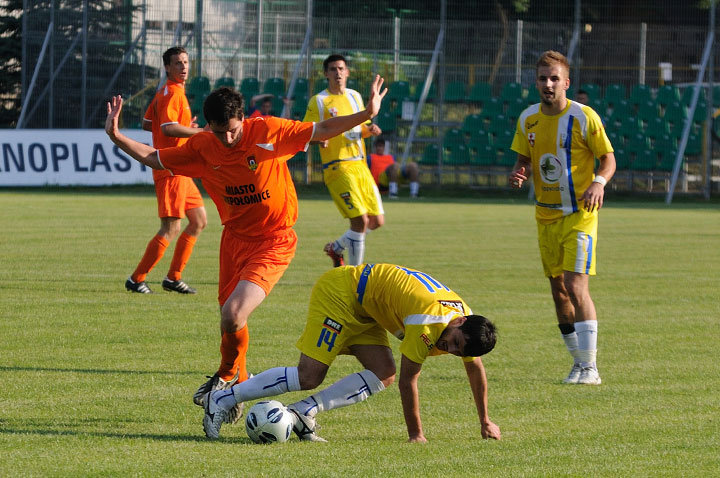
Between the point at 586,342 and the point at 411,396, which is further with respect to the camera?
the point at 586,342

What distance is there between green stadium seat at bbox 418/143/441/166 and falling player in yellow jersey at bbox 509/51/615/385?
2328 centimetres

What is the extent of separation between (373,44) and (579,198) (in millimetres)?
24261

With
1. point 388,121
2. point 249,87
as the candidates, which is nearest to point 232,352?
point 249,87

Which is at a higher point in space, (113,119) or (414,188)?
(113,119)

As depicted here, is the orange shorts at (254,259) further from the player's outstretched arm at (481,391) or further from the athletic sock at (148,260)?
the athletic sock at (148,260)

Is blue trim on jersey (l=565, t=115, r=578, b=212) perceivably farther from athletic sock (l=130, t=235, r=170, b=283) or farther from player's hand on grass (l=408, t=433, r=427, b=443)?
athletic sock (l=130, t=235, r=170, b=283)

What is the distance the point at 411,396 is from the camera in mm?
5711

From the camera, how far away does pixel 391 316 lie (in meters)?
5.92

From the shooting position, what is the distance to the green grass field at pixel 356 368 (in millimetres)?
5434

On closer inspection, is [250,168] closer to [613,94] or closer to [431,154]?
[431,154]

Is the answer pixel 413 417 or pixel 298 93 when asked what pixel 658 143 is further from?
pixel 413 417

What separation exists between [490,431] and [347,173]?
7.17 meters

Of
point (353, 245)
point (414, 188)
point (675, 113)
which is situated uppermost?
point (675, 113)

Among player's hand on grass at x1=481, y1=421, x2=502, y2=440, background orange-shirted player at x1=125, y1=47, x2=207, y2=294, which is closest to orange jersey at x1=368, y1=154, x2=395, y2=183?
background orange-shirted player at x1=125, y1=47, x2=207, y2=294
